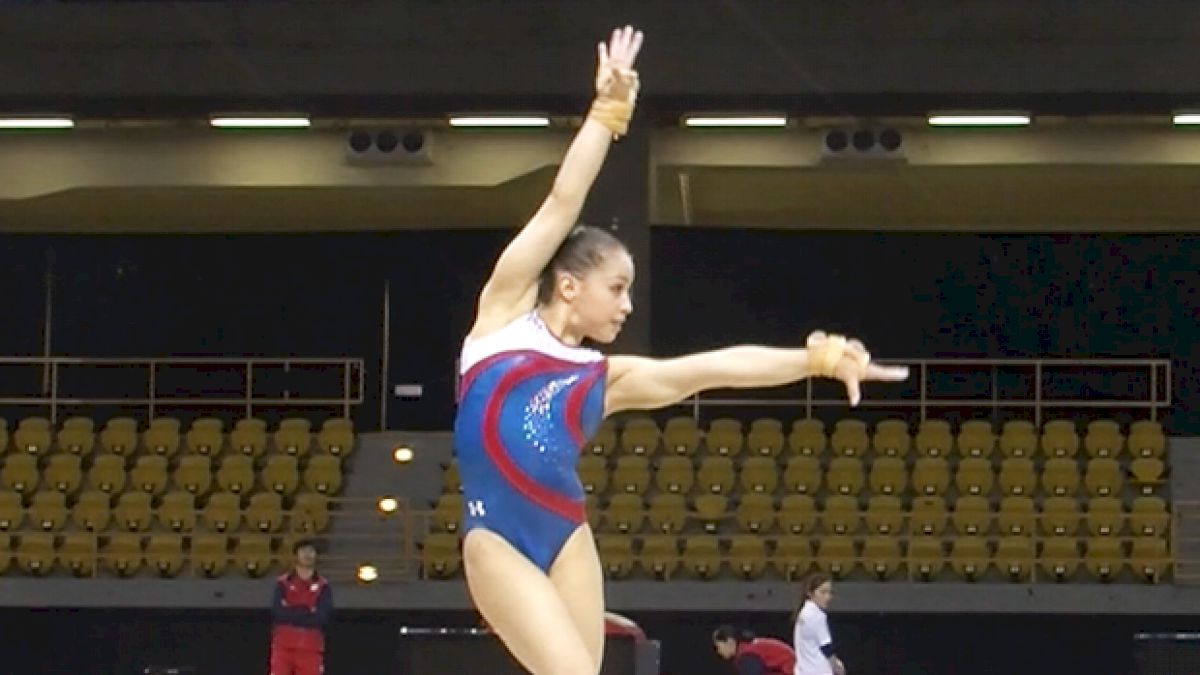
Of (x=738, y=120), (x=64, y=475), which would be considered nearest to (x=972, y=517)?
(x=738, y=120)

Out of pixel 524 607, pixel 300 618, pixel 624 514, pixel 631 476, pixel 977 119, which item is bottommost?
pixel 300 618

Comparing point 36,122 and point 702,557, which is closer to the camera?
point 702,557

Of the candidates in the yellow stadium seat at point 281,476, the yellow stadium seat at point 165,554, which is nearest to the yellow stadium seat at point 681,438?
the yellow stadium seat at point 281,476

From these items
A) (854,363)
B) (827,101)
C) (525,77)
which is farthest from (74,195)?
(854,363)

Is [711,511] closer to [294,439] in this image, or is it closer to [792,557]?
[792,557]

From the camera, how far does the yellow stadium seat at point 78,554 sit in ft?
69.5

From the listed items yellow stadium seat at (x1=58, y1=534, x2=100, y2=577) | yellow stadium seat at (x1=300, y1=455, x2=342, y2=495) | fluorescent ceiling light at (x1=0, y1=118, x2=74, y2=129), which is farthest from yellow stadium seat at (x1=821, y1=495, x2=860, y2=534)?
fluorescent ceiling light at (x1=0, y1=118, x2=74, y2=129)

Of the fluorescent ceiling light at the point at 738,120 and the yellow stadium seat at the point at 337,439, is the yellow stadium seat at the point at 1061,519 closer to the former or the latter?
the fluorescent ceiling light at the point at 738,120

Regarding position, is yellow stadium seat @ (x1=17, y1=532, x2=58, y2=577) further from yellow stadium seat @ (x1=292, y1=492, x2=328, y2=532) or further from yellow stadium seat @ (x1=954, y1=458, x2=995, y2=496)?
yellow stadium seat @ (x1=954, y1=458, x2=995, y2=496)

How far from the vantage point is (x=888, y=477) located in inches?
853

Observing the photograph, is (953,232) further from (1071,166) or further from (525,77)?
(525,77)

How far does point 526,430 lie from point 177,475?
57.7 feet

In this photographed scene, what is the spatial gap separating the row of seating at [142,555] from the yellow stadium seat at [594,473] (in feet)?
6.98

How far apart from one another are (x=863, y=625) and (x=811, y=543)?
96 cm
